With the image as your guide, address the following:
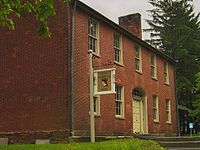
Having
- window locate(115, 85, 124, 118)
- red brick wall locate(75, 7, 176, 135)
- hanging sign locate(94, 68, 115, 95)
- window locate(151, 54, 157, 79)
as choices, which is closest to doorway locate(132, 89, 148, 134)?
red brick wall locate(75, 7, 176, 135)

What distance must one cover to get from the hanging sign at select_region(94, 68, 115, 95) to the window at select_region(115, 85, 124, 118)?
6.58 m

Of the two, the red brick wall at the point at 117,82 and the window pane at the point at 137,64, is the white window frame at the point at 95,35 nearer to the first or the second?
the red brick wall at the point at 117,82

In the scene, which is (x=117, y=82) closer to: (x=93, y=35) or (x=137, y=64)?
(x=93, y=35)

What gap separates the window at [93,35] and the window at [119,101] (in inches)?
122

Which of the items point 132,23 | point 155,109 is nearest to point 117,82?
point 155,109

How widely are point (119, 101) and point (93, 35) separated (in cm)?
424

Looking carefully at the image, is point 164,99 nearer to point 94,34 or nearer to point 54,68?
point 94,34

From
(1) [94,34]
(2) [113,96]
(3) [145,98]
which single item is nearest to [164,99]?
(3) [145,98]

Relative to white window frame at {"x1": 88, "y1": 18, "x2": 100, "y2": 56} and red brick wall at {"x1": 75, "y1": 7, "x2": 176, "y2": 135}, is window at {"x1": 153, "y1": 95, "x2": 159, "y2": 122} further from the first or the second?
white window frame at {"x1": 88, "y1": 18, "x2": 100, "y2": 56}

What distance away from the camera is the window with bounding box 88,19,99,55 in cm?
2048

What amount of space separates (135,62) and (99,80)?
9.87 meters

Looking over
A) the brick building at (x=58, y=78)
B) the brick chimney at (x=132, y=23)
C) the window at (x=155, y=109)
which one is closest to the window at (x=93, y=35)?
the brick building at (x=58, y=78)

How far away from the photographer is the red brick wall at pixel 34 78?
59.2 ft

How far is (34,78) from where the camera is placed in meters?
18.7
